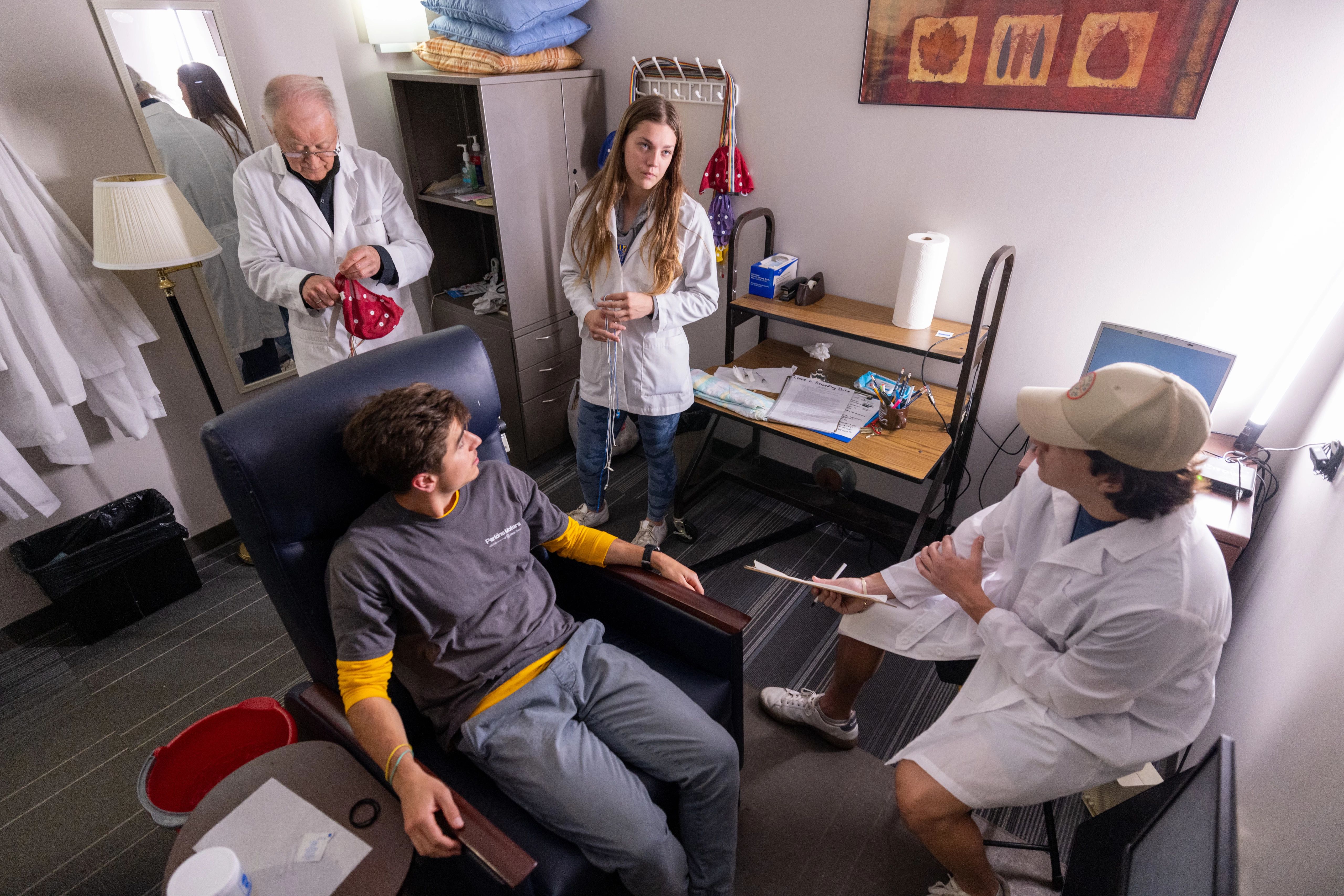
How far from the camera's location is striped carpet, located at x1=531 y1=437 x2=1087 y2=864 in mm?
1943

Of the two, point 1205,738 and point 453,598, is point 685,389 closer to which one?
point 453,598

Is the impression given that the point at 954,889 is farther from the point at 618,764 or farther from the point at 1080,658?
the point at 618,764

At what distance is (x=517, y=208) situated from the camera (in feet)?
8.80

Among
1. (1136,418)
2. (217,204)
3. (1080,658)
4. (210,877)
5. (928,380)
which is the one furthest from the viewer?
(928,380)

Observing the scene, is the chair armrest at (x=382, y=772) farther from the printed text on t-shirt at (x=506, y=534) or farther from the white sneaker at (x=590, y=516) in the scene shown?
the white sneaker at (x=590, y=516)

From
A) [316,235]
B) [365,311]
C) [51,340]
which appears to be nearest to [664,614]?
[365,311]

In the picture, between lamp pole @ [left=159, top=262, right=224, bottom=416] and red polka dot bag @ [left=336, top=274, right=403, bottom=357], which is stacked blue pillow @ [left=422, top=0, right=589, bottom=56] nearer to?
red polka dot bag @ [left=336, top=274, right=403, bottom=357]

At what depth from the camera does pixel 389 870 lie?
1087 millimetres

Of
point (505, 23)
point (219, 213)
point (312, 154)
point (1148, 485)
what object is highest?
point (505, 23)

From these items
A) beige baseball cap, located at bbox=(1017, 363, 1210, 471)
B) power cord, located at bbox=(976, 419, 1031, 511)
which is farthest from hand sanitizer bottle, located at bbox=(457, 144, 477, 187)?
A: beige baseball cap, located at bbox=(1017, 363, 1210, 471)

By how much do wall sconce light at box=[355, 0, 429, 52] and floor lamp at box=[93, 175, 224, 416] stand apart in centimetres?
107

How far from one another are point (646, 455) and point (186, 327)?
1.59m

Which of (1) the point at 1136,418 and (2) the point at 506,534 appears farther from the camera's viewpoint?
(2) the point at 506,534

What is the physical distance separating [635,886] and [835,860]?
64 centimetres
